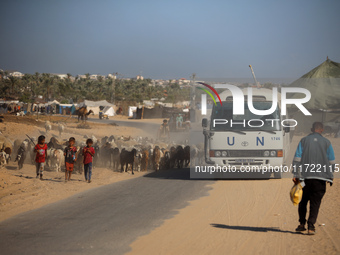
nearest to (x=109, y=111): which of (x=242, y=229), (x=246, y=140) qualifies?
(x=246, y=140)

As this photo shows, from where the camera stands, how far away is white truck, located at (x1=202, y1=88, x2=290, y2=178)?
48.3 ft

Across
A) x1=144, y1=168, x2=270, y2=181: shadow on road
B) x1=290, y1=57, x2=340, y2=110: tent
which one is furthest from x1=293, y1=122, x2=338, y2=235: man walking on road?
x1=290, y1=57, x2=340, y2=110: tent

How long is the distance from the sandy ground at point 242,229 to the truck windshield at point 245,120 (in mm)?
2604

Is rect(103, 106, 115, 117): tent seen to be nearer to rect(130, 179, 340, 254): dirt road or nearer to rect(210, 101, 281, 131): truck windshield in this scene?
rect(210, 101, 281, 131): truck windshield

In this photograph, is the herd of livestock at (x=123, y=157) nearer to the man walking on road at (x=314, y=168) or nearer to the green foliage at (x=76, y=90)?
the man walking on road at (x=314, y=168)

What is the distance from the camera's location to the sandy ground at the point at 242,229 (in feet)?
24.7

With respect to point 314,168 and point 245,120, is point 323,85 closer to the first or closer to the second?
point 245,120

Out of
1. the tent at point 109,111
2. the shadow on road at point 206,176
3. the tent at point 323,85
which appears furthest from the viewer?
the tent at point 109,111

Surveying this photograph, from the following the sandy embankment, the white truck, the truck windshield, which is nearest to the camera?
the sandy embankment

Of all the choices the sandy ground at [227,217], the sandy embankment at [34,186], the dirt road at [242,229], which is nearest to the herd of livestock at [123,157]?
the sandy embankment at [34,186]

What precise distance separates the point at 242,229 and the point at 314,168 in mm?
1733

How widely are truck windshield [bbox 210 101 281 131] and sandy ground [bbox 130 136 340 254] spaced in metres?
2.60

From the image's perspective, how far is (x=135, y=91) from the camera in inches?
4412

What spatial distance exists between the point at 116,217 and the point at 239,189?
16.4ft
